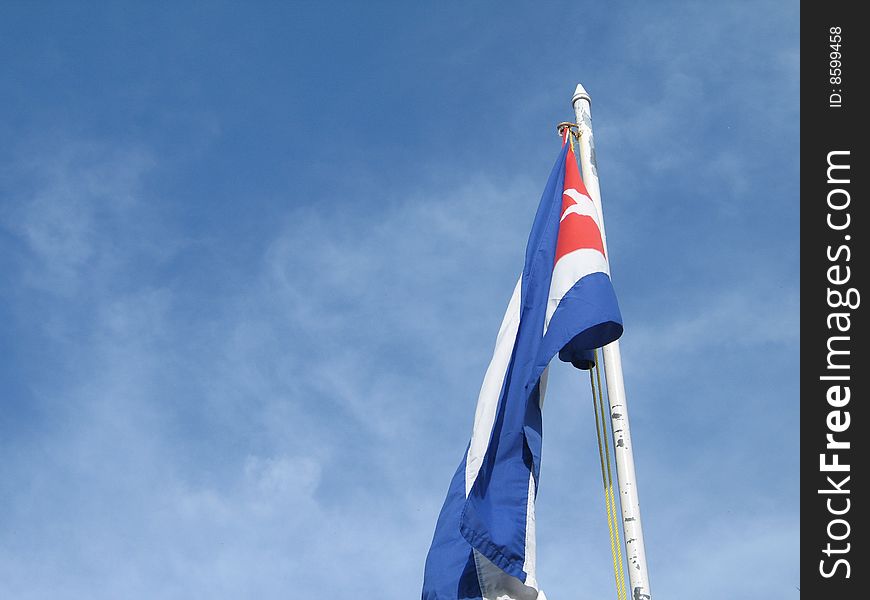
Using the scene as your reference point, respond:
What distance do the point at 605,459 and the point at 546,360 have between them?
1031mm

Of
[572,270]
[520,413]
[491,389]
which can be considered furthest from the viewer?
[491,389]

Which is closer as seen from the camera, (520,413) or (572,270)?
(520,413)

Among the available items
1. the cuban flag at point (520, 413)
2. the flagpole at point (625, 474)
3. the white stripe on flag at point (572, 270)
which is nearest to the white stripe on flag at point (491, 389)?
the cuban flag at point (520, 413)

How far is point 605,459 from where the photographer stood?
33.7ft

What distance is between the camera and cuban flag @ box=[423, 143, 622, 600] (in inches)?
408

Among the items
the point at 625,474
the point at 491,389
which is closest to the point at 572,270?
the point at 491,389

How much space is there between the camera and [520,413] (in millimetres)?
10727

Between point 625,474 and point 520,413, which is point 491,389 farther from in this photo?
point 625,474

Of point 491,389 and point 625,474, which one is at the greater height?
point 491,389

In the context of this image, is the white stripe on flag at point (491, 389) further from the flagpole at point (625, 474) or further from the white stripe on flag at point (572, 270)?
the flagpole at point (625, 474)

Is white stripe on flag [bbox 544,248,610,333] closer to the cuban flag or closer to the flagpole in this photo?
the cuban flag

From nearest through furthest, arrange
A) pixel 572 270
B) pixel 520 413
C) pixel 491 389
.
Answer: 1. pixel 520 413
2. pixel 572 270
3. pixel 491 389
